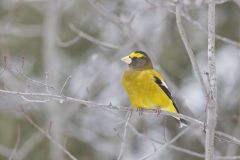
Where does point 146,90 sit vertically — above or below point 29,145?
above

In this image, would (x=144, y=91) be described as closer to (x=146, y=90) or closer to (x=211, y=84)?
(x=146, y=90)

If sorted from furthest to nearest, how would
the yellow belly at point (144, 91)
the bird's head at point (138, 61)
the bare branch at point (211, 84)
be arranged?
the bird's head at point (138, 61) → the yellow belly at point (144, 91) → the bare branch at point (211, 84)

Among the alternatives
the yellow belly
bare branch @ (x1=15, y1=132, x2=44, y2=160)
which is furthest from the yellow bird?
bare branch @ (x1=15, y1=132, x2=44, y2=160)

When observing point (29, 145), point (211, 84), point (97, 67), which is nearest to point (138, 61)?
point (211, 84)

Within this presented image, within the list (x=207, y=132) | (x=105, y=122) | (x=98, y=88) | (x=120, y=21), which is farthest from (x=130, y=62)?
Answer: (x=105, y=122)

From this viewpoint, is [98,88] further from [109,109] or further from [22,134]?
[109,109]

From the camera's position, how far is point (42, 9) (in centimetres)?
1144

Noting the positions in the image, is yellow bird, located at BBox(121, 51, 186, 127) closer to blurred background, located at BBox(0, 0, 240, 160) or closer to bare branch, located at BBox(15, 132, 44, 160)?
blurred background, located at BBox(0, 0, 240, 160)

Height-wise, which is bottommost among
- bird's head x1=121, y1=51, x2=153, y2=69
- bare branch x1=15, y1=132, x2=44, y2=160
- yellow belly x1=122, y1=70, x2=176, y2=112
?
bare branch x1=15, y1=132, x2=44, y2=160

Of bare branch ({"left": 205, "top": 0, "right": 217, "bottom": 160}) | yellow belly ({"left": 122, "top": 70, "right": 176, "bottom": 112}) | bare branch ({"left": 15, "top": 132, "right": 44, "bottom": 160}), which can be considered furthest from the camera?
bare branch ({"left": 15, "top": 132, "right": 44, "bottom": 160})

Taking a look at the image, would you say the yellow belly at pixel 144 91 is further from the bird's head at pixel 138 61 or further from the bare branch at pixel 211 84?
the bare branch at pixel 211 84

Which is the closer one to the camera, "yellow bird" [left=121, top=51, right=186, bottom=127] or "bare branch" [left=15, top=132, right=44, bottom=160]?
"yellow bird" [left=121, top=51, right=186, bottom=127]

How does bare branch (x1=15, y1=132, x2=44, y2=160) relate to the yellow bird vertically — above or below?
below

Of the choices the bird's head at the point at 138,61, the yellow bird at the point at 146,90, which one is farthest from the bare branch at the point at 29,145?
the yellow bird at the point at 146,90
